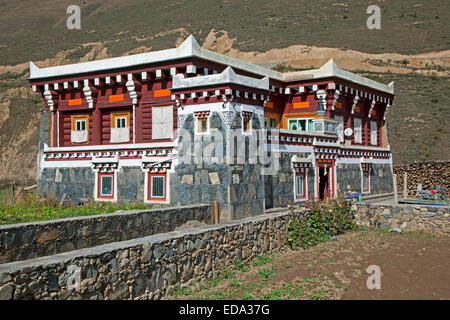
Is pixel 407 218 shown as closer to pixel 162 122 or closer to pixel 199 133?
pixel 199 133

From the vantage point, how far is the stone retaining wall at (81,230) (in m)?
9.42

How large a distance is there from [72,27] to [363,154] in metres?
76.5

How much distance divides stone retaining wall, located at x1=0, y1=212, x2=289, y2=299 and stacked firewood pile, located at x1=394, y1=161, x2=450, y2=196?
19160 mm

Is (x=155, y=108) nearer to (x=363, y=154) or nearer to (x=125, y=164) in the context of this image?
(x=125, y=164)

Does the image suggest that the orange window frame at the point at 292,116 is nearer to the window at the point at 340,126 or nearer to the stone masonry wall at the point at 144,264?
the window at the point at 340,126

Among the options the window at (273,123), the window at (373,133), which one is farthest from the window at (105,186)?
the window at (373,133)

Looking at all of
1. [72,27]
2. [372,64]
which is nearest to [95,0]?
[72,27]

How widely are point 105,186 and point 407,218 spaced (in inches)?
457

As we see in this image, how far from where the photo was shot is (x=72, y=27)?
87812 millimetres

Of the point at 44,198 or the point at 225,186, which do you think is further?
the point at 44,198

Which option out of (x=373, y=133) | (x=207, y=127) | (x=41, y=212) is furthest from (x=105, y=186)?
(x=373, y=133)

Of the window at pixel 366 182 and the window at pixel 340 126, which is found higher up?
the window at pixel 340 126

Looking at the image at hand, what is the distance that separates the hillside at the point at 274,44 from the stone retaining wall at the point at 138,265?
33.7 m

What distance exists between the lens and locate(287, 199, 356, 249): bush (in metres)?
13.7
